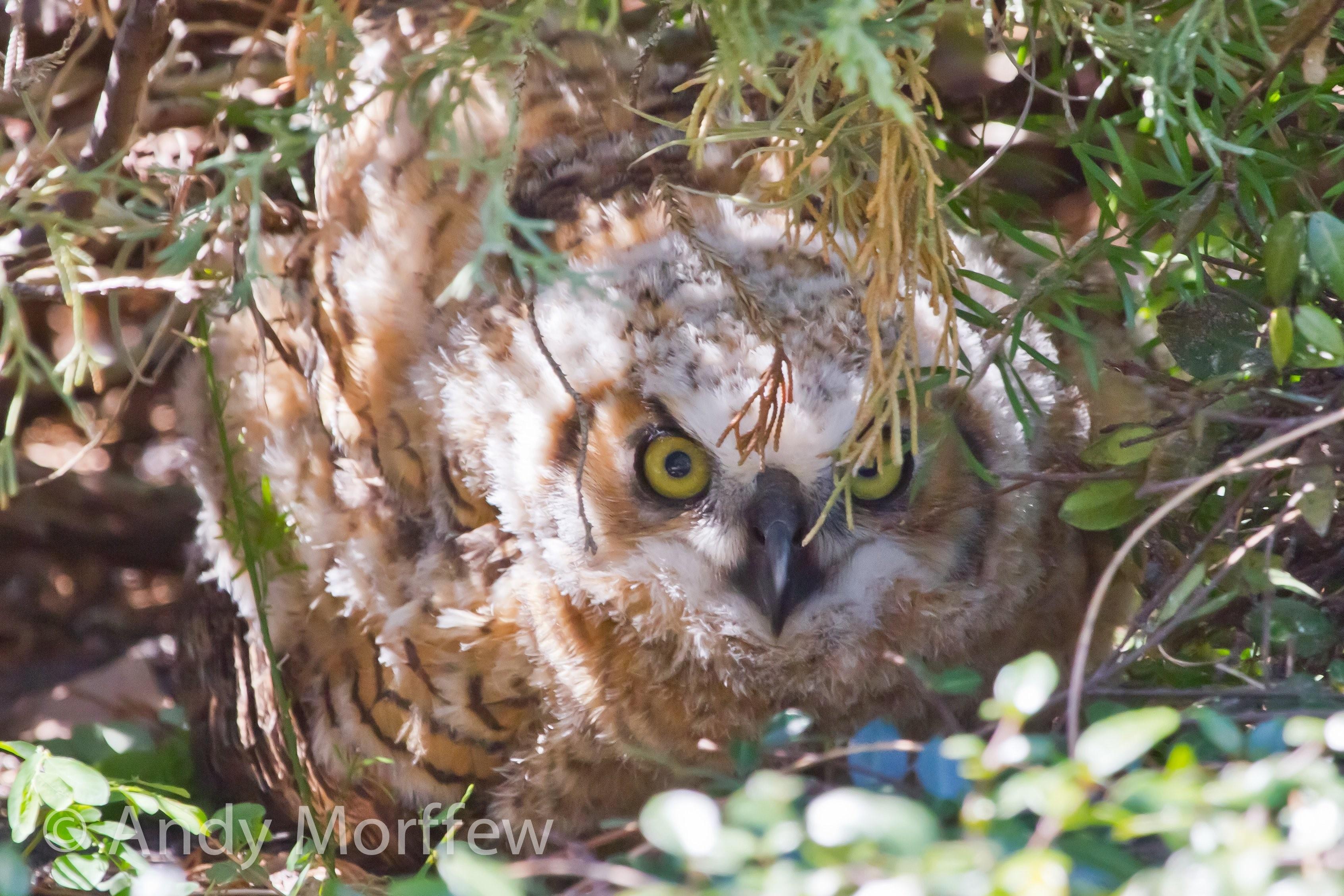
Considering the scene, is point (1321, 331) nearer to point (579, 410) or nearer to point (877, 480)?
point (877, 480)

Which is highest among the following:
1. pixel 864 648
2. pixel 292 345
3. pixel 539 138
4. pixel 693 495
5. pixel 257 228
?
pixel 539 138

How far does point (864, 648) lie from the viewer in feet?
6.03

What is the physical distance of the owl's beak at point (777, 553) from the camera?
167 centimetres

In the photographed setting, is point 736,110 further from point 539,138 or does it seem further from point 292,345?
point 292,345

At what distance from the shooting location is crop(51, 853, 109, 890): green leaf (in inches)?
54.5

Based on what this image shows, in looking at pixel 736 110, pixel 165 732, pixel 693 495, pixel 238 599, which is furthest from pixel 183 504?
pixel 736 110

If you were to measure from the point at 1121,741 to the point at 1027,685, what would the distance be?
9cm

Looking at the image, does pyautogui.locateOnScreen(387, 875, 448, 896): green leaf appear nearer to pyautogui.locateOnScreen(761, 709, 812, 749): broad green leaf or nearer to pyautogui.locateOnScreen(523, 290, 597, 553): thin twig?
pyautogui.locateOnScreen(761, 709, 812, 749): broad green leaf

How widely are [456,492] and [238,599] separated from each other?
56cm

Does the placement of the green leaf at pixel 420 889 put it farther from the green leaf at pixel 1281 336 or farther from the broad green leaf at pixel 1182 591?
the green leaf at pixel 1281 336

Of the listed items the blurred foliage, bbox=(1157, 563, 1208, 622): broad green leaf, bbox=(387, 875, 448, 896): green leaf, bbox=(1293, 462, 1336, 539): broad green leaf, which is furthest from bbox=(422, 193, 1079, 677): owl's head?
bbox=(387, 875, 448, 896): green leaf

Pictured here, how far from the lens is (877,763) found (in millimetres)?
1287

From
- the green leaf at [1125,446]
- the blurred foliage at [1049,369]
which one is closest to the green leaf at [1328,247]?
the blurred foliage at [1049,369]

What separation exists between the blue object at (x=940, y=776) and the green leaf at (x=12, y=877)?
2.88 ft
